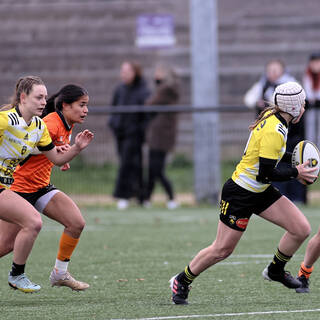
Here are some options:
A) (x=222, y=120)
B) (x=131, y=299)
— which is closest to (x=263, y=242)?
(x=131, y=299)

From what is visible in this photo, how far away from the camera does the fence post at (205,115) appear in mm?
15789

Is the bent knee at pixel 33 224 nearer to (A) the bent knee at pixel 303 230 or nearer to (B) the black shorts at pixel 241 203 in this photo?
(B) the black shorts at pixel 241 203

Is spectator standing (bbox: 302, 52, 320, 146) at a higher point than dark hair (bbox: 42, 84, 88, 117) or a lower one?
lower

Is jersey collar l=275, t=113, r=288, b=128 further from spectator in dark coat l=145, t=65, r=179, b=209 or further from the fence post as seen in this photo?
the fence post

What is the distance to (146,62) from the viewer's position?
22.2 m

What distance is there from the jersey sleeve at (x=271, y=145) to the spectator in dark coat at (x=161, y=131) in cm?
847

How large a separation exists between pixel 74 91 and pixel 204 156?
8308 millimetres

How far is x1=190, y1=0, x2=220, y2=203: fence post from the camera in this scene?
622 inches

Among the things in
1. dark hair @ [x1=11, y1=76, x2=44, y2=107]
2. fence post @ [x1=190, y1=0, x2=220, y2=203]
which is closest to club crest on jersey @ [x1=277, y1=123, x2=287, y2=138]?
dark hair @ [x1=11, y1=76, x2=44, y2=107]

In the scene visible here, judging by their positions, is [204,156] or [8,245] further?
[204,156]

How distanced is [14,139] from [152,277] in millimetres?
2227

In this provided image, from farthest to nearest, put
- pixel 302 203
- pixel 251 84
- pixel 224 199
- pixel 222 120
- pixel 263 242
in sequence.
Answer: pixel 251 84 < pixel 222 120 < pixel 302 203 < pixel 263 242 < pixel 224 199

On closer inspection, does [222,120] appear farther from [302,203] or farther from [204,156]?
[302,203]

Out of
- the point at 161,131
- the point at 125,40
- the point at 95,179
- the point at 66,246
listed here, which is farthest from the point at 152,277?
the point at 125,40
